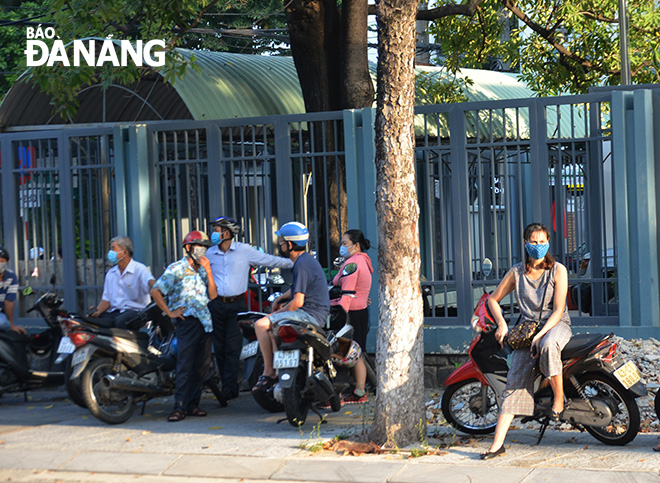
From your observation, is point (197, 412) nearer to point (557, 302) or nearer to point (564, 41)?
point (557, 302)

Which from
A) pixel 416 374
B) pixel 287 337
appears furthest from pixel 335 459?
pixel 287 337

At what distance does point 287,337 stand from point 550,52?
36.8ft

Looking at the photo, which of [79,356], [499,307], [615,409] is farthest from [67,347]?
[615,409]

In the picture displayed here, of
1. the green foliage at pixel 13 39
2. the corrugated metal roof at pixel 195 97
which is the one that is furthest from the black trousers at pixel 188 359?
the green foliage at pixel 13 39

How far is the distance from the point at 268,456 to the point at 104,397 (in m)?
2.12

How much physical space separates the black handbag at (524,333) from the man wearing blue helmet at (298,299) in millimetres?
1964

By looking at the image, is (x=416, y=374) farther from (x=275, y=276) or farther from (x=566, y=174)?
(x=566, y=174)

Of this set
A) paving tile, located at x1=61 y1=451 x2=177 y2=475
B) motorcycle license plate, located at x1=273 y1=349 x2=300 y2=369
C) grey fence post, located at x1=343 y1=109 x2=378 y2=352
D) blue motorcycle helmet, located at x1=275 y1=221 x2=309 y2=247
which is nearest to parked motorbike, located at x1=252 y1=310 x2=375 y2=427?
motorcycle license plate, located at x1=273 y1=349 x2=300 y2=369

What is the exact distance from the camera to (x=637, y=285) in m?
9.14

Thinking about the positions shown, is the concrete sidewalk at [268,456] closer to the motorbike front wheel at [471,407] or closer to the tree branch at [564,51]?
the motorbike front wheel at [471,407]

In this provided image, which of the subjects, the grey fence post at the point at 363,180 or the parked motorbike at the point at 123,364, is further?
the grey fence post at the point at 363,180

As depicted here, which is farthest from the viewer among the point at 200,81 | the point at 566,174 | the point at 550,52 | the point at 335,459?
the point at 550,52

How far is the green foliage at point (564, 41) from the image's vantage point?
15.5 meters

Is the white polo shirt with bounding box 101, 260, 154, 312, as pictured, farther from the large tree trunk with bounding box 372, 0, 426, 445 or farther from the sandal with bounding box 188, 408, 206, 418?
the large tree trunk with bounding box 372, 0, 426, 445
